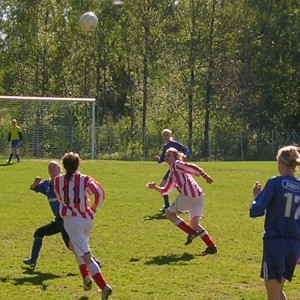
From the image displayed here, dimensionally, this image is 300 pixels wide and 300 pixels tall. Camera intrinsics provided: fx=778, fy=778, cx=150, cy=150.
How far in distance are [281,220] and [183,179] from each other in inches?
196

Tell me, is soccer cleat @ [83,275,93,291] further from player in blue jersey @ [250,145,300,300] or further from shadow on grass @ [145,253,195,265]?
player in blue jersey @ [250,145,300,300]

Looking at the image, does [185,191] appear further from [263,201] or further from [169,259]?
[263,201]

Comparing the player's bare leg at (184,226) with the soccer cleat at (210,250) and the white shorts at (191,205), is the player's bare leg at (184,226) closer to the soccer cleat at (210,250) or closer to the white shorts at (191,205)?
the white shorts at (191,205)

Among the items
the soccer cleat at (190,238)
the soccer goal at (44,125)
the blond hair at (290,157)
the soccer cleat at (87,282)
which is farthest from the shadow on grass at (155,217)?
the soccer goal at (44,125)

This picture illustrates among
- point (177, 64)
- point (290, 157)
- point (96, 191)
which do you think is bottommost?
point (96, 191)

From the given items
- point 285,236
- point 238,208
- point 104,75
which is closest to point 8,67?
point 104,75

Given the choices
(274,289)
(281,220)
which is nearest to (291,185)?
(281,220)

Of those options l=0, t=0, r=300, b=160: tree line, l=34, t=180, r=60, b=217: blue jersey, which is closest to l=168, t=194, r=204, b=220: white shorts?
l=34, t=180, r=60, b=217: blue jersey

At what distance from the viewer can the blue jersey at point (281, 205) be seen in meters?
6.62

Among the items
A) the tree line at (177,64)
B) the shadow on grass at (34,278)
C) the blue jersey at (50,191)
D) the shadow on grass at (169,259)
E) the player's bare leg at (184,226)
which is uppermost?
the tree line at (177,64)

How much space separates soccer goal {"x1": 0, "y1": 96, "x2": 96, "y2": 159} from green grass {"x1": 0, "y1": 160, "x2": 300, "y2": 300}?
1230 centimetres

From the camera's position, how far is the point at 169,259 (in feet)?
35.4

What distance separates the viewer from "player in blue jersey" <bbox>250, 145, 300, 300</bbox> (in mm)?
6605

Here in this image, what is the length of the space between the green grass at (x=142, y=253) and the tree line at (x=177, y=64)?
23.6 m
